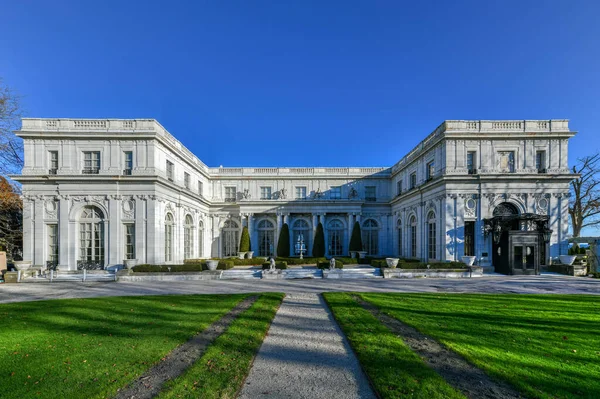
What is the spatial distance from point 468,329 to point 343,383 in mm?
4615

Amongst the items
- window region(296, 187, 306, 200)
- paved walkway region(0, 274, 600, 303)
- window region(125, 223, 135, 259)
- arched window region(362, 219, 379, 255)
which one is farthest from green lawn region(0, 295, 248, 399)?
arched window region(362, 219, 379, 255)

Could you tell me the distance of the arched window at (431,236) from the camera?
77.0 ft

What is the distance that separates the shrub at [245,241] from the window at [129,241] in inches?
441

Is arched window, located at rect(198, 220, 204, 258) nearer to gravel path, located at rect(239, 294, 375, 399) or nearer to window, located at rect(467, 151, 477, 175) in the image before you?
gravel path, located at rect(239, 294, 375, 399)

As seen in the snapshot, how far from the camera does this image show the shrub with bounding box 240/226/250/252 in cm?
2995

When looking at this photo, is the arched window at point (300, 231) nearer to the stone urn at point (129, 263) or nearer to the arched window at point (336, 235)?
the arched window at point (336, 235)

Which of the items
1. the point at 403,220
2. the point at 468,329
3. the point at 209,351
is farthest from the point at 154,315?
the point at 403,220

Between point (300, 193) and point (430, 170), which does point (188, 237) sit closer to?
point (300, 193)

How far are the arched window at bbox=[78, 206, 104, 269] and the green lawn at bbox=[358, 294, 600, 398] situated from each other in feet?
68.5

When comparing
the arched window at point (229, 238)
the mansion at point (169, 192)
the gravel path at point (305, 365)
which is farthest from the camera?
the arched window at point (229, 238)

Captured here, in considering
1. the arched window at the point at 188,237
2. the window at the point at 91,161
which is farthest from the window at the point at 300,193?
the window at the point at 91,161

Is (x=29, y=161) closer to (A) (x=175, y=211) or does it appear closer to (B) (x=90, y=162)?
(B) (x=90, y=162)

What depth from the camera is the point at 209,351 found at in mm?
5656

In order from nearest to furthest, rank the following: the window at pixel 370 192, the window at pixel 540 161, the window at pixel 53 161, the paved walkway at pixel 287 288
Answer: the paved walkway at pixel 287 288
the window at pixel 53 161
the window at pixel 540 161
the window at pixel 370 192
